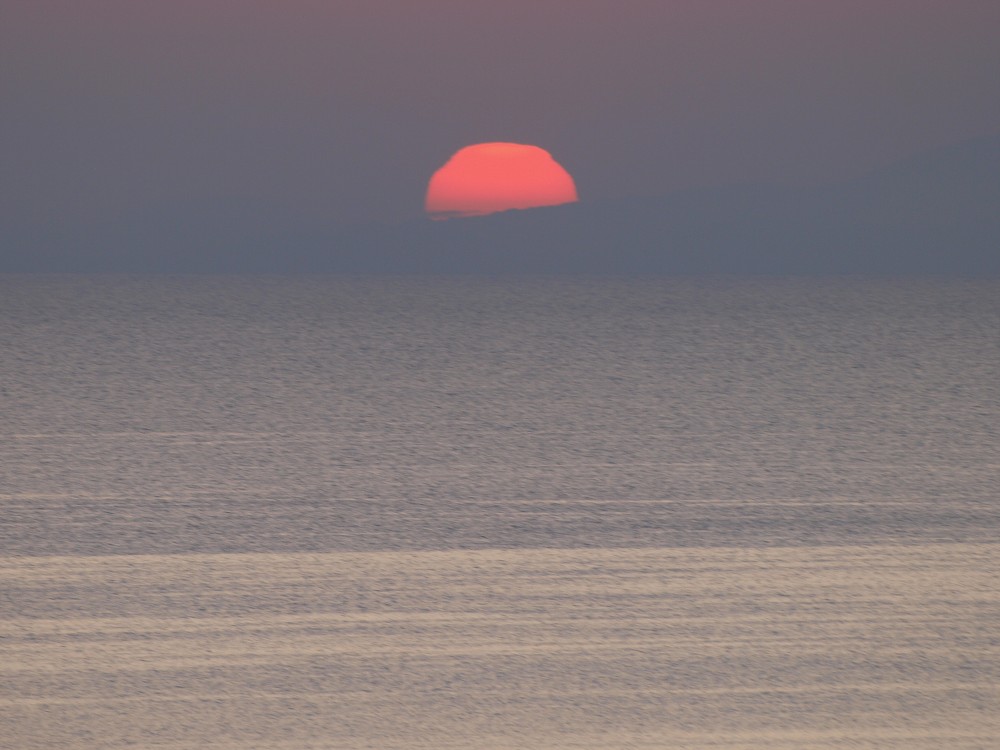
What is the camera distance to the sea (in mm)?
1286

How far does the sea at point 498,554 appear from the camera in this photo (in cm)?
129

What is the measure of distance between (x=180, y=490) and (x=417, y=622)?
2.43ft

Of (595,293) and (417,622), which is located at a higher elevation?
(595,293)

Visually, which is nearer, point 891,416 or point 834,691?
point 834,691

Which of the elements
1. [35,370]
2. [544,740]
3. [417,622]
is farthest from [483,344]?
[544,740]

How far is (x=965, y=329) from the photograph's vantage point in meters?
4.73

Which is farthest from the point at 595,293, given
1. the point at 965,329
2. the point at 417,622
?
the point at 417,622

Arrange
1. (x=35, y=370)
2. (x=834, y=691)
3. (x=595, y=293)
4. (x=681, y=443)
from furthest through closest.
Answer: (x=595, y=293), (x=35, y=370), (x=681, y=443), (x=834, y=691)

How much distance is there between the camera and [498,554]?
1765 mm

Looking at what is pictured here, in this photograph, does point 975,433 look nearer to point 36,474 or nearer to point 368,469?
point 368,469

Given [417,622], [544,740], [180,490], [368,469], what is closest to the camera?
[544,740]

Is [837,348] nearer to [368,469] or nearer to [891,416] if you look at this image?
[891,416]

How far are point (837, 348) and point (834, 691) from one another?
9.62 feet

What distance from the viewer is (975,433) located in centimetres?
261
